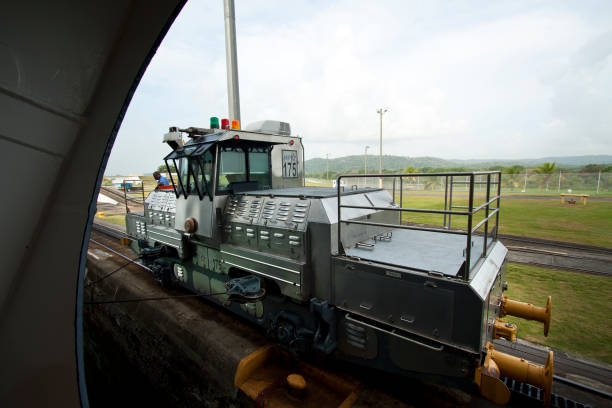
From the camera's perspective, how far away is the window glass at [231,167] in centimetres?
571

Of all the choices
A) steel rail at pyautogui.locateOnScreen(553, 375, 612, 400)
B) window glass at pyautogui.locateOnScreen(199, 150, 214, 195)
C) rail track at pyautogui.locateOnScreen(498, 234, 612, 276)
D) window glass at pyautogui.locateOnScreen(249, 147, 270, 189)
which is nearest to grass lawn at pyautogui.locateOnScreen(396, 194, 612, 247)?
rail track at pyautogui.locateOnScreen(498, 234, 612, 276)

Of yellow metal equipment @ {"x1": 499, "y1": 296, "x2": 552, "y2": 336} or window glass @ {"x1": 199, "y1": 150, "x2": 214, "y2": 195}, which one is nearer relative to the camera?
yellow metal equipment @ {"x1": 499, "y1": 296, "x2": 552, "y2": 336}

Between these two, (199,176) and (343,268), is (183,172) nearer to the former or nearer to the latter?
(199,176)

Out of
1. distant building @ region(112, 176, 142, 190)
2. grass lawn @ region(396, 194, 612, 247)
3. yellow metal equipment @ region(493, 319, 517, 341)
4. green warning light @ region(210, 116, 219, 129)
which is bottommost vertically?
grass lawn @ region(396, 194, 612, 247)

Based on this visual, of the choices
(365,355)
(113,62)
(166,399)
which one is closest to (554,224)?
(365,355)

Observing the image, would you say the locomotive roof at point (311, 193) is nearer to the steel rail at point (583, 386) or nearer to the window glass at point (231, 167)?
the window glass at point (231, 167)

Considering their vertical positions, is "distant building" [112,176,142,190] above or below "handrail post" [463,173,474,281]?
above

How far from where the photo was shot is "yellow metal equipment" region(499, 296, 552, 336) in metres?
3.85

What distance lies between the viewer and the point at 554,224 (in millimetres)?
13930

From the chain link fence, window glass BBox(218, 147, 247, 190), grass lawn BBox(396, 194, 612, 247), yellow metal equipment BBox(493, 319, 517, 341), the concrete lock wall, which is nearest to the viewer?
the concrete lock wall

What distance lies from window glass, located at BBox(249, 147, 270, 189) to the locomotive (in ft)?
0.08

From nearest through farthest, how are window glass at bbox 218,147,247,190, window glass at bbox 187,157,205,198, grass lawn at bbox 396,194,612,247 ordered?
window glass at bbox 187,157,205,198
window glass at bbox 218,147,247,190
grass lawn at bbox 396,194,612,247

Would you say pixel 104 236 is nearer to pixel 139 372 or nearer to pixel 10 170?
pixel 139 372

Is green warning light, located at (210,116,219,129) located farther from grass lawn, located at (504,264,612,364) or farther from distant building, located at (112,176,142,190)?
grass lawn, located at (504,264,612,364)
